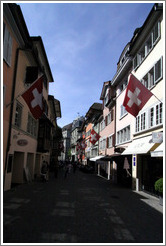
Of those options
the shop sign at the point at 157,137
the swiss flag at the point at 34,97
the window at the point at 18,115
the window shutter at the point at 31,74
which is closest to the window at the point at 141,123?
the shop sign at the point at 157,137

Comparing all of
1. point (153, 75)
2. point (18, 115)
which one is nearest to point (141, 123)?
point (153, 75)

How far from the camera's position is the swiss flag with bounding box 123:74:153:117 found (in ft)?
33.2

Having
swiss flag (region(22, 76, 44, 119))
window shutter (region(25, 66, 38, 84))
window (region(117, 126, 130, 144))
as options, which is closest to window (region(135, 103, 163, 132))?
window (region(117, 126, 130, 144))

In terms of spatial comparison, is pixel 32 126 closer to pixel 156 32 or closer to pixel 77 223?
pixel 156 32

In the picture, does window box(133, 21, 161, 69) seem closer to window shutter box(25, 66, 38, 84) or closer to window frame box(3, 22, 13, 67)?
window shutter box(25, 66, 38, 84)

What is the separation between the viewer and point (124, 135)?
70.0 ft

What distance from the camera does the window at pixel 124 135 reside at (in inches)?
793

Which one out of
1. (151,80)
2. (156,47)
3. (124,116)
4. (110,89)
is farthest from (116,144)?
(156,47)

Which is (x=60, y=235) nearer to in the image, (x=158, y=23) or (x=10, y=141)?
(x=10, y=141)

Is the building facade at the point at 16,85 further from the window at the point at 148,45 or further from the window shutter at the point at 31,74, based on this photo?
the window at the point at 148,45

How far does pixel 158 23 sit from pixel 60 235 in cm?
1357

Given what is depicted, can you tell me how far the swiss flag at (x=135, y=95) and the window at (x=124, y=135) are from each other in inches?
383

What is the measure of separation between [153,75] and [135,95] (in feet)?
18.4

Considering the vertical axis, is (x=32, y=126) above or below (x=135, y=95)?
below
